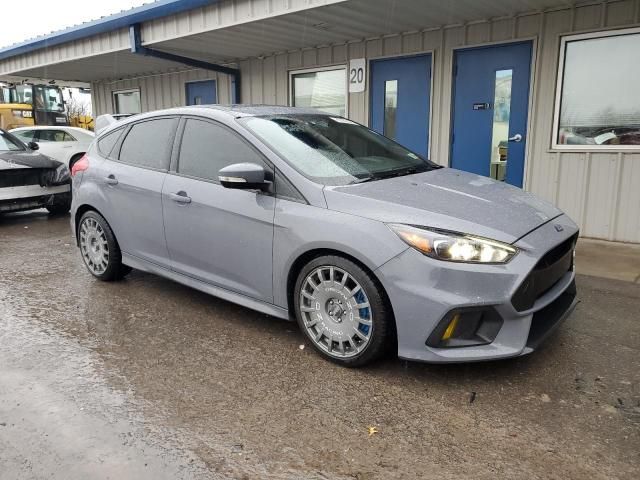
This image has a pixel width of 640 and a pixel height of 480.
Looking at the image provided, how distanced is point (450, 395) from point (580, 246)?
4183mm

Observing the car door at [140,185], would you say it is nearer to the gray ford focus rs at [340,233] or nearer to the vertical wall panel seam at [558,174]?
the gray ford focus rs at [340,233]

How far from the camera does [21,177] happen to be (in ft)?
26.5

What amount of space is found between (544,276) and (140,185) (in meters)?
3.07

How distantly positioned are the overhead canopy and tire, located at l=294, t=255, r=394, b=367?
3997 millimetres

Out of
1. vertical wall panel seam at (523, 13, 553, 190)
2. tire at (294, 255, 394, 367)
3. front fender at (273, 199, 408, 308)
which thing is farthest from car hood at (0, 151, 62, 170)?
vertical wall panel seam at (523, 13, 553, 190)

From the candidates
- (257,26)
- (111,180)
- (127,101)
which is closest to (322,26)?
(257,26)

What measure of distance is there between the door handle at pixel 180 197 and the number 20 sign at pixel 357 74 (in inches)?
198

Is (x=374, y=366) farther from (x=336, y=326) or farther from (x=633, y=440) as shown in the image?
(x=633, y=440)

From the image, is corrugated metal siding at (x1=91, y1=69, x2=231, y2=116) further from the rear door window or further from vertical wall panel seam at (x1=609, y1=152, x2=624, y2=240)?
vertical wall panel seam at (x1=609, y1=152, x2=624, y2=240)

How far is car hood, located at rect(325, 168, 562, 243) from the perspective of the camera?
2.83m

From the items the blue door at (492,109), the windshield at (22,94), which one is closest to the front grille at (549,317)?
the blue door at (492,109)

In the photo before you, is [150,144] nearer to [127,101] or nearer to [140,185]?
[140,185]

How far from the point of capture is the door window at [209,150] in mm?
3611

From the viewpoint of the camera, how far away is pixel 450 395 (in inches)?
113
